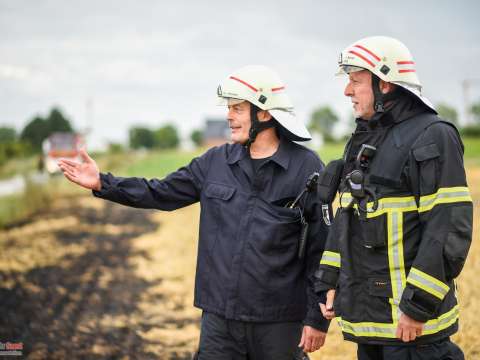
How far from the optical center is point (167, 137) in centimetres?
12875

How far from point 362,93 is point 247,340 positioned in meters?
1.57

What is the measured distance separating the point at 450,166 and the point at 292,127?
52.4 inches

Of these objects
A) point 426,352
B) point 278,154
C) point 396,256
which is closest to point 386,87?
point 396,256

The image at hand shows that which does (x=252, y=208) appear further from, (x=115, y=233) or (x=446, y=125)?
(x=115, y=233)

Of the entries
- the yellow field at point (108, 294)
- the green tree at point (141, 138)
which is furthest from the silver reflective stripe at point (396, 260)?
the green tree at point (141, 138)

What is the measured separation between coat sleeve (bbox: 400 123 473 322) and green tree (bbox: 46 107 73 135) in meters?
77.6

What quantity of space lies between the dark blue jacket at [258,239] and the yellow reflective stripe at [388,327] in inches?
21.0

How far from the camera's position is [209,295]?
4117 millimetres

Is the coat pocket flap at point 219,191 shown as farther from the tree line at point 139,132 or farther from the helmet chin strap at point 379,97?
the tree line at point 139,132

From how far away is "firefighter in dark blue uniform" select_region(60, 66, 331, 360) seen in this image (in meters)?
4.02

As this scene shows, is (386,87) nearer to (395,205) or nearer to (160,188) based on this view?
(395,205)

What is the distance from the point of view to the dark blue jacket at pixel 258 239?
4012 mm

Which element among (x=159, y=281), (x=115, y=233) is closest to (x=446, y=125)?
(x=159, y=281)

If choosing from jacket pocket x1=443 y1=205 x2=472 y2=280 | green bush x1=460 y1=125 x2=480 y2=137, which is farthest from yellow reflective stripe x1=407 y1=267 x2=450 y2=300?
green bush x1=460 y1=125 x2=480 y2=137
